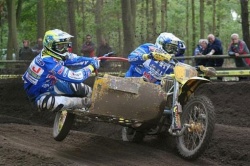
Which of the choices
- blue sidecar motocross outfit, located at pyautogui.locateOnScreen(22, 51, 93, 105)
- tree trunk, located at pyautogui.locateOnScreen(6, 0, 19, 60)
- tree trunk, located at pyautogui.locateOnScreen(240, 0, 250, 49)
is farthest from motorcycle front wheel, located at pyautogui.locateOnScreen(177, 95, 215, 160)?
tree trunk, located at pyautogui.locateOnScreen(6, 0, 19, 60)

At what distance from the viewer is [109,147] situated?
316 inches

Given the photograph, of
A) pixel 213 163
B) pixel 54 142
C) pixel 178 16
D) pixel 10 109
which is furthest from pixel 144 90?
pixel 178 16

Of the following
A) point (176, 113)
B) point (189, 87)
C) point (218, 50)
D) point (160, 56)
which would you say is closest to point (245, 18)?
point (218, 50)

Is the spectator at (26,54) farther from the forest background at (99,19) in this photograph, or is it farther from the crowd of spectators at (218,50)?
the crowd of spectators at (218,50)

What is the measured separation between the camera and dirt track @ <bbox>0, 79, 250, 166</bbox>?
6.66 metres

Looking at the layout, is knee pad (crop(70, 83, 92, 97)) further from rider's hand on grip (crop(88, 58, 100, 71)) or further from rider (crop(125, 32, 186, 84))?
rider (crop(125, 32, 186, 84))

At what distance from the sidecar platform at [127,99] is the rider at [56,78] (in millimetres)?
284

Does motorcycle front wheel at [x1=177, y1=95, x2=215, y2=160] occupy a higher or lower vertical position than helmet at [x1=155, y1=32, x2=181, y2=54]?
lower

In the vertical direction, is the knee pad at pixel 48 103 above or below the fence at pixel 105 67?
below

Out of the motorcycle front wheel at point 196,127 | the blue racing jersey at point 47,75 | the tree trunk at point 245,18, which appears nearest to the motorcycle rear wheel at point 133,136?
the motorcycle front wheel at point 196,127

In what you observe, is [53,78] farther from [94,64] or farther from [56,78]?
[94,64]

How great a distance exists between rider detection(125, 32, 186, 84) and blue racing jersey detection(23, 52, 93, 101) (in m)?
0.94

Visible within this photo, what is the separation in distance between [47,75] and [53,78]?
0.11 metres

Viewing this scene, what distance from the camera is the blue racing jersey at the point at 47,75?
757 cm
